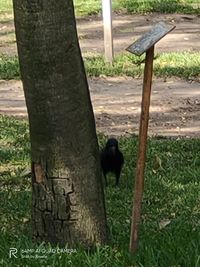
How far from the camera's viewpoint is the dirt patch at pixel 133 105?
30.9ft

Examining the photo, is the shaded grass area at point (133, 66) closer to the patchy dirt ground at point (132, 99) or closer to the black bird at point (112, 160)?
the patchy dirt ground at point (132, 99)

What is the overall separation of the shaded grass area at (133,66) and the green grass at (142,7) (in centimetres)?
506

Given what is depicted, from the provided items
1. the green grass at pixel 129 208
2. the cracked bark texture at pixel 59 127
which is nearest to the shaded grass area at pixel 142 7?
the green grass at pixel 129 208

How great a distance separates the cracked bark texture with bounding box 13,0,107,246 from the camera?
4270mm

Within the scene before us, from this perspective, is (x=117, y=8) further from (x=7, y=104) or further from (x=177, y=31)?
(x=7, y=104)

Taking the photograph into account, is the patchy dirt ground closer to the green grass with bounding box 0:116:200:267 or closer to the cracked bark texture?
the green grass with bounding box 0:116:200:267

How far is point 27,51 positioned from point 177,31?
12.8m

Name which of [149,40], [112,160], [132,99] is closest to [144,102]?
[149,40]

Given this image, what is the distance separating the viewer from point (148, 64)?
170 inches

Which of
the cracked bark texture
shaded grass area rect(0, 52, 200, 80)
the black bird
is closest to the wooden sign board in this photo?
the cracked bark texture

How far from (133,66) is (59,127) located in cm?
881

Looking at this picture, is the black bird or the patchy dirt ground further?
the patchy dirt ground

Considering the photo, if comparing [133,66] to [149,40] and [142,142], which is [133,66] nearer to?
[142,142]

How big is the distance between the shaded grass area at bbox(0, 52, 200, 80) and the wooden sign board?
799cm
